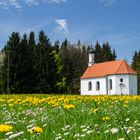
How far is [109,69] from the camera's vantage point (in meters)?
82.7

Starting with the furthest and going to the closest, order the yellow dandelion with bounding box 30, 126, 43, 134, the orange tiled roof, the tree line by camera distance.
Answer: the orange tiled roof → the tree line → the yellow dandelion with bounding box 30, 126, 43, 134

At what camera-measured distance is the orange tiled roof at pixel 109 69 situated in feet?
261

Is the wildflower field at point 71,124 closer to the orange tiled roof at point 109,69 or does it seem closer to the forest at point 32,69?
the forest at point 32,69

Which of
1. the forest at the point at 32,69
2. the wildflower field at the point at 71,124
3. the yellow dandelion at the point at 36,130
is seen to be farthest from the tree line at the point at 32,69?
the yellow dandelion at the point at 36,130

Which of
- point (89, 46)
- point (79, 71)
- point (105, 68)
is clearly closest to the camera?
point (105, 68)

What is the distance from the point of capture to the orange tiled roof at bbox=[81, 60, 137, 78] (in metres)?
79.7

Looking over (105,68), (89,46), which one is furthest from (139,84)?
(89,46)

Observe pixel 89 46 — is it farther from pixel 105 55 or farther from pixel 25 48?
pixel 25 48

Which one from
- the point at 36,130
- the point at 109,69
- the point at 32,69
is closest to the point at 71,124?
the point at 36,130

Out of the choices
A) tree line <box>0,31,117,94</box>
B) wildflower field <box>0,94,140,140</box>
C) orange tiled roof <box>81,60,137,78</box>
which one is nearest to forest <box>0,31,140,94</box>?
tree line <box>0,31,117,94</box>

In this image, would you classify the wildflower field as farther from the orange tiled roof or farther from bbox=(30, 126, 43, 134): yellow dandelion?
the orange tiled roof

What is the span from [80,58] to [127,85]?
29390mm

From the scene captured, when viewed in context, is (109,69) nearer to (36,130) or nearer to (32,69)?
(32,69)

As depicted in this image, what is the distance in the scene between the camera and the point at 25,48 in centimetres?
6988
